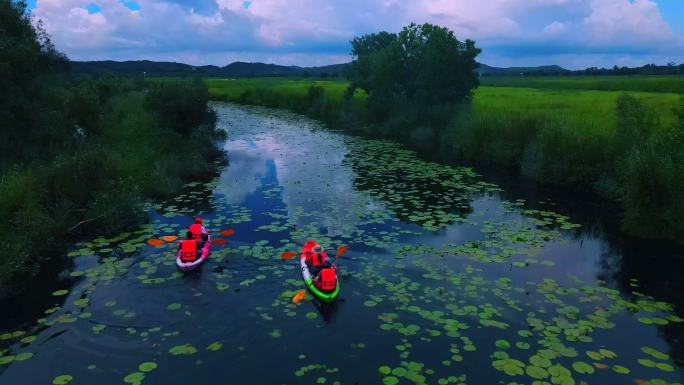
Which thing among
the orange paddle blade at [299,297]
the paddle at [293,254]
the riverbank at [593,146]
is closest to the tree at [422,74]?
the riverbank at [593,146]

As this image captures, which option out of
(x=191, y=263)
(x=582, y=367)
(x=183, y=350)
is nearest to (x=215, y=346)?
(x=183, y=350)

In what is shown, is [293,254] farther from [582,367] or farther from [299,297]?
[582,367]

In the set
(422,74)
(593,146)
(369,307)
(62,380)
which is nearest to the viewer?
(62,380)

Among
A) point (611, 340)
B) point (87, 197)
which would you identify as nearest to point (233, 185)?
point (87, 197)

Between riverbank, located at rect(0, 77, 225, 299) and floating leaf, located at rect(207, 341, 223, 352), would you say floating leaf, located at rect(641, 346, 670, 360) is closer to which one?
floating leaf, located at rect(207, 341, 223, 352)

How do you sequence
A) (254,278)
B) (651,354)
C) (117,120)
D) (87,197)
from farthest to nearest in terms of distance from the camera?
(117,120) < (87,197) < (254,278) < (651,354)

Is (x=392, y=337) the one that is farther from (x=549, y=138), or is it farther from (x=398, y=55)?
(x=398, y=55)
